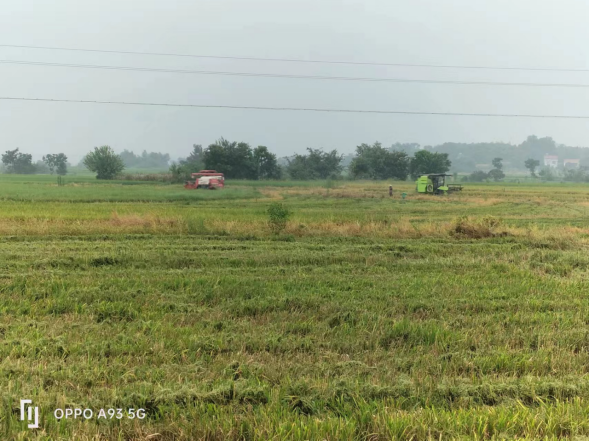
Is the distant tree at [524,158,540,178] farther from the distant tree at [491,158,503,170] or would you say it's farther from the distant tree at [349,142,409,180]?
the distant tree at [349,142,409,180]

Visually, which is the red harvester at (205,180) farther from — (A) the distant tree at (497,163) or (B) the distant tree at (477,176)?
(A) the distant tree at (497,163)

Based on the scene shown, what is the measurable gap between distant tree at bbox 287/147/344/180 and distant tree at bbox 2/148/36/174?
16783 mm

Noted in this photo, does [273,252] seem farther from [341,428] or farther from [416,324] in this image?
[341,428]

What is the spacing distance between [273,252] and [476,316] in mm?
6216

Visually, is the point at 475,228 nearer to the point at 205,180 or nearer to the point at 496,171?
the point at 205,180

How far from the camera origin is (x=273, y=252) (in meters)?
11.3

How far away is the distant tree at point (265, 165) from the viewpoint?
2439 cm

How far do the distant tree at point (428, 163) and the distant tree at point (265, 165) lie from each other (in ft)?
35.7

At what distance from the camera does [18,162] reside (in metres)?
24.4

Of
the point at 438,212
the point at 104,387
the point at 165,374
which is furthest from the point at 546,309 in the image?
the point at 438,212

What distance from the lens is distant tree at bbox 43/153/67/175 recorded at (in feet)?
80.2

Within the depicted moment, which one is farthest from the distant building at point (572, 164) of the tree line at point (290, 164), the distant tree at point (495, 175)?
the tree line at point (290, 164)

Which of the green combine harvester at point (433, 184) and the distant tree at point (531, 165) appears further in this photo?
the distant tree at point (531, 165)

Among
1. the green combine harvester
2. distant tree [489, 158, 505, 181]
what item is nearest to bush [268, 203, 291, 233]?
the green combine harvester
